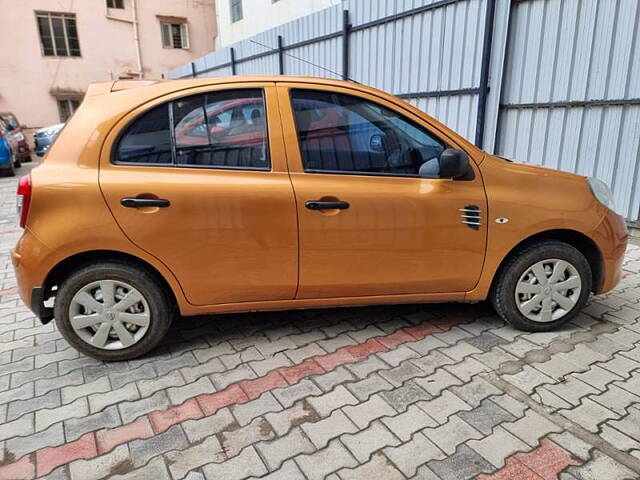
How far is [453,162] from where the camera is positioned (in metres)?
2.74

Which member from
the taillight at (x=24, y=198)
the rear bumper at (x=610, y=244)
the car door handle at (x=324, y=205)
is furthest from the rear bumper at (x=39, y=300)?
the rear bumper at (x=610, y=244)

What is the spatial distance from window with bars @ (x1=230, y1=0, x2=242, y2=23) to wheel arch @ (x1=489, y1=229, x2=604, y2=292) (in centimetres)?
1778

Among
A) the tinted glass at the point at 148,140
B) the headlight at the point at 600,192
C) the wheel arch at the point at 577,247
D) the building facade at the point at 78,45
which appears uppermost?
the building facade at the point at 78,45

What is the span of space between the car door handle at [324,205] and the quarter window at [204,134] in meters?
0.33

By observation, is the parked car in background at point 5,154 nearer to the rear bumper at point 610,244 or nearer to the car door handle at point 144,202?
the car door handle at point 144,202

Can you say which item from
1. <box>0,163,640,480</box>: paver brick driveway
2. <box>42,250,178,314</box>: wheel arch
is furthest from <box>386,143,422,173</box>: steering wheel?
<box>42,250,178,314</box>: wheel arch

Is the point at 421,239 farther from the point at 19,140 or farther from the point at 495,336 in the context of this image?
the point at 19,140

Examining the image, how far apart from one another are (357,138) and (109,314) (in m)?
1.81

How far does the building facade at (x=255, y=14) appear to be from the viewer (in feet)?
45.6

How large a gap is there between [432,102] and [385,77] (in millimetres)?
1131

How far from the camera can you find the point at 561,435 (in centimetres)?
222

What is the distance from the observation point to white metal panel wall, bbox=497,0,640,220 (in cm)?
498

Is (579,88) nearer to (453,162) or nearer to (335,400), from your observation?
(453,162)

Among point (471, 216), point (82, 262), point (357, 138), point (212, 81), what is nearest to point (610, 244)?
point (471, 216)
